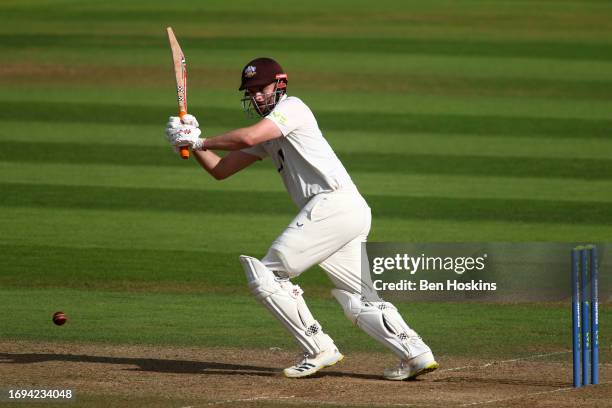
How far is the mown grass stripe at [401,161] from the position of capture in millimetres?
13406

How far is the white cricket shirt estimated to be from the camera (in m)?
6.80

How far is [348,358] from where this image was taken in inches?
295

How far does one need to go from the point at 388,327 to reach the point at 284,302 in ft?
1.92

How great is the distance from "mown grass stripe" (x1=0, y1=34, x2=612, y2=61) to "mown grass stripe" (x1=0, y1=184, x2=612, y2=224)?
714 cm

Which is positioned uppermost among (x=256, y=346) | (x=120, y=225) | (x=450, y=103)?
(x=450, y=103)

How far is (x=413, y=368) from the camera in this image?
675 centimetres

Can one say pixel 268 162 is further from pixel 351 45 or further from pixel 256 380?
pixel 256 380

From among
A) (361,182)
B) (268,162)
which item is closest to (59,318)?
(361,182)

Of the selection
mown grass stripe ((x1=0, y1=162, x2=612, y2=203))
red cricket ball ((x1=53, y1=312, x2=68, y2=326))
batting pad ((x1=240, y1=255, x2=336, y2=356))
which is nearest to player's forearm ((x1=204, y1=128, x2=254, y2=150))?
batting pad ((x1=240, y1=255, x2=336, y2=356))

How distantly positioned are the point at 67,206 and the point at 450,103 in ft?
19.9

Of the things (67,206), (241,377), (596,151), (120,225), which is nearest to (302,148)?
(241,377)

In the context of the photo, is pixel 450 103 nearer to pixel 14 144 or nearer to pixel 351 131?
pixel 351 131

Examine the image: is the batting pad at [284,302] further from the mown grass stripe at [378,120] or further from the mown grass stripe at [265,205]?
the mown grass stripe at [378,120]

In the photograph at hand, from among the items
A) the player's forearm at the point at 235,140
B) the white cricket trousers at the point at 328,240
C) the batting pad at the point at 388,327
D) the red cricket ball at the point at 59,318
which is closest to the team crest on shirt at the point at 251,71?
the player's forearm at the point at 235,140
